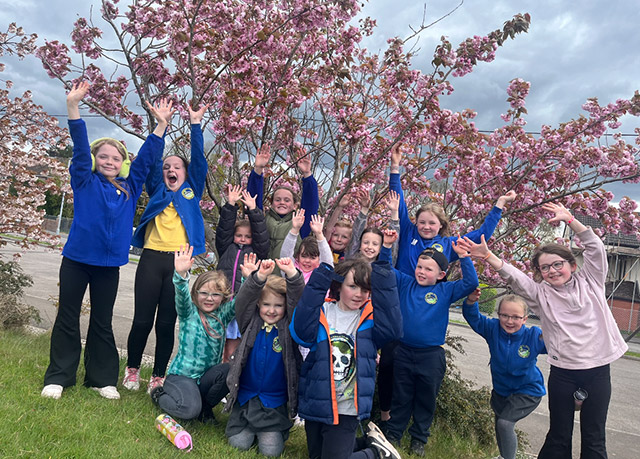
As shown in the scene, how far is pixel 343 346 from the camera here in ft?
9.04

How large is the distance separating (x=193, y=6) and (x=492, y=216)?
3.26 metres

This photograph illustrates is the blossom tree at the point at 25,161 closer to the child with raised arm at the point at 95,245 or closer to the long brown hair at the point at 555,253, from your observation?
the child with raised arm at the point at 95,245

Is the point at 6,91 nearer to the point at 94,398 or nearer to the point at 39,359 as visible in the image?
the point at 39,359

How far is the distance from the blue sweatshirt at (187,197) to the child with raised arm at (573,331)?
2103mm

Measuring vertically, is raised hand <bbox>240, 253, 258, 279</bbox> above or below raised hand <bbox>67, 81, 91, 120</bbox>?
below

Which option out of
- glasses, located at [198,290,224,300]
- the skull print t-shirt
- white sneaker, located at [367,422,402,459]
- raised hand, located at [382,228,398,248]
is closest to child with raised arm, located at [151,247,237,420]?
glasses, located at [198,290,224,300]

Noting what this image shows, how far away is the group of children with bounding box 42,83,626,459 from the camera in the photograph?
2.74 metres

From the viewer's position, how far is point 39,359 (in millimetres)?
3752

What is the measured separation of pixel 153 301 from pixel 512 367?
9.17 feet

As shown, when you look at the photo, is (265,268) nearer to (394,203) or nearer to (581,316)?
(394,203)

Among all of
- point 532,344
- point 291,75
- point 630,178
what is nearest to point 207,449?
point 532,344

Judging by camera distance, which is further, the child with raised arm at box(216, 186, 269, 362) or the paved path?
the paved path

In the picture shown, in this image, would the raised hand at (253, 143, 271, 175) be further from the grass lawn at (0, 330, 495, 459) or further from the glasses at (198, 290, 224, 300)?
the grass lawn at (0, 330, 495, 459)

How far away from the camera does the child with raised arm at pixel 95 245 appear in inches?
115
